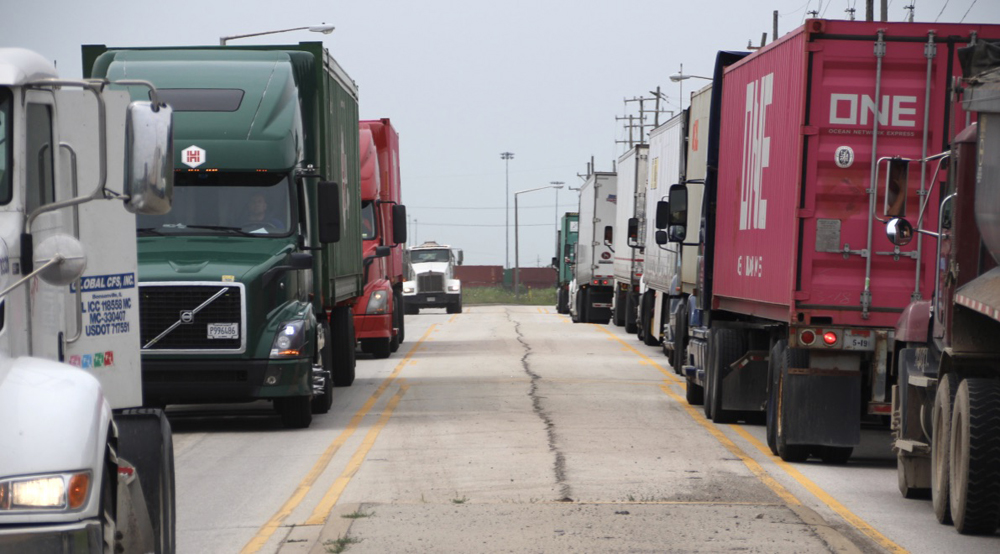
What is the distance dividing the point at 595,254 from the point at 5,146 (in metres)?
36.3

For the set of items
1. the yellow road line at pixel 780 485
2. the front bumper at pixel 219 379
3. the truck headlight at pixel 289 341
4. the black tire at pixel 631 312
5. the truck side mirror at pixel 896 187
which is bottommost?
the black tire at pixel 631 312

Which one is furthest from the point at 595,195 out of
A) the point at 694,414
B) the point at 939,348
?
the point at 939,348

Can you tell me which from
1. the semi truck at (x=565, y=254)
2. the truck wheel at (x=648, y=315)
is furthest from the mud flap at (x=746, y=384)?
the semi truck at (x=565, y=254)

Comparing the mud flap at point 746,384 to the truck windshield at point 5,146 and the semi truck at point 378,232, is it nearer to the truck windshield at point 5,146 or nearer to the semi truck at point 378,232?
the semi truck at point 378,232

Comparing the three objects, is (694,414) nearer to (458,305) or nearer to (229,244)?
(229,244)

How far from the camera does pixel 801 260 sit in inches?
506

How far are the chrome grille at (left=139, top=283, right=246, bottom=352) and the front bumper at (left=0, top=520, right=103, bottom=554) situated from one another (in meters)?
9.55

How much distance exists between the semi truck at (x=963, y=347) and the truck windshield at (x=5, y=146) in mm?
5697

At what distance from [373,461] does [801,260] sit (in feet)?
13.4

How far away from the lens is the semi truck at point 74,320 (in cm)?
529

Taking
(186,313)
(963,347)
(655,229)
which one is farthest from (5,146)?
(655,229)

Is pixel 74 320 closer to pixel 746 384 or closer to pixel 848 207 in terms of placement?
pixel 848 207

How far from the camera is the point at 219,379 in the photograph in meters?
15.0

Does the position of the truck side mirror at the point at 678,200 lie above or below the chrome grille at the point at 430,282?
above
